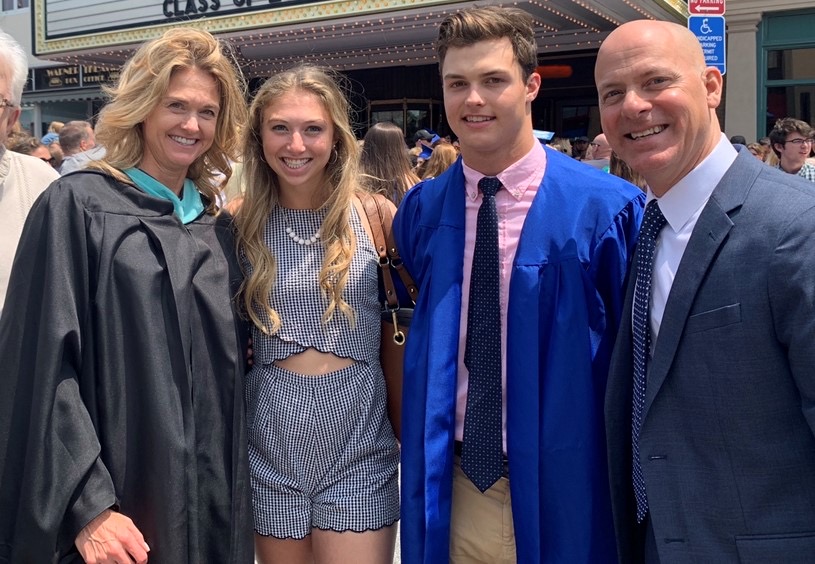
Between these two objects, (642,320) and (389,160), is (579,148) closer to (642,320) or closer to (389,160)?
(389,160)

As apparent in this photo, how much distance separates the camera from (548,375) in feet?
6.77

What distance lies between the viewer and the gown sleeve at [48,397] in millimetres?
1892

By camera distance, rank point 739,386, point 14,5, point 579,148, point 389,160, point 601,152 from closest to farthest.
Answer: point 739,386, point 389,160, point 601,152, point 579,148, point 14,5

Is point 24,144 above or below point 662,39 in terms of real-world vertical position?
above

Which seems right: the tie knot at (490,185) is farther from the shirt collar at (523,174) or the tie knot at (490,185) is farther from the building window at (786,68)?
the building window at (786,68)

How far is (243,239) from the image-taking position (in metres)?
2.47

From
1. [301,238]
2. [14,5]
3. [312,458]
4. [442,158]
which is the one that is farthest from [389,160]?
[14,5]

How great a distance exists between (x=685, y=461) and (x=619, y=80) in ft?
3.06

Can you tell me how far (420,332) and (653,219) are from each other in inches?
30.6

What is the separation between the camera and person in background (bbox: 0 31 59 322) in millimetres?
2455

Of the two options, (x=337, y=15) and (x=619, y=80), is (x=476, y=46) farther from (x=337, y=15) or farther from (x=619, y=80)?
(x=337, y=15)

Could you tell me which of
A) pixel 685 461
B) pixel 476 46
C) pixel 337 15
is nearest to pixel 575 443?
pixel 685 461

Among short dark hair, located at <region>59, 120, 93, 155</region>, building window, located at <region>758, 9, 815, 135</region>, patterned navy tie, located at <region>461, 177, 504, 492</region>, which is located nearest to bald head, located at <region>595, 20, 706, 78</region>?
patterned navy tie, located at <region>461, 177, 504, 492</region>

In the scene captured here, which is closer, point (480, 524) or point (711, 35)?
point (480, 524)
